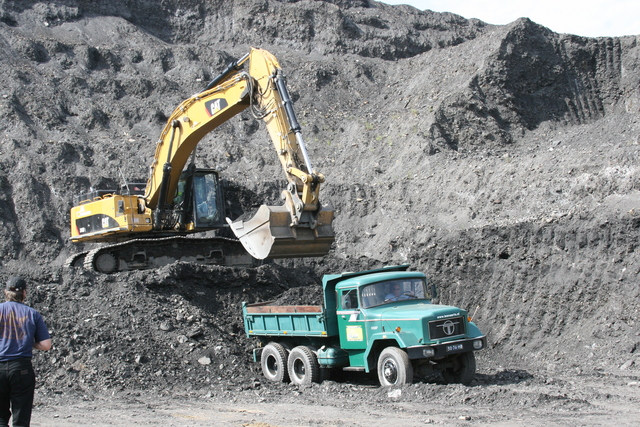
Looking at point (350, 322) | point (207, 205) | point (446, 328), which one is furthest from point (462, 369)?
point (207, 205)

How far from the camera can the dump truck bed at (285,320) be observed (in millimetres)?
10250

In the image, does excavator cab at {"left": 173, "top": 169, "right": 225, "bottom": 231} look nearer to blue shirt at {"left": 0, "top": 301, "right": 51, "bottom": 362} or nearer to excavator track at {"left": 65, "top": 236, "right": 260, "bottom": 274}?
excavator track at {"left": 65, "top": 236, "right": 260, "bottom": 274}

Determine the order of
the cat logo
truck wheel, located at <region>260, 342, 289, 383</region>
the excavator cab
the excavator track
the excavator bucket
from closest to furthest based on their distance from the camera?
the excavator bucket → truck wheel, located at <region>260, 342, 289, 383</region> → the cat logo → the excavator track → the excavator cab

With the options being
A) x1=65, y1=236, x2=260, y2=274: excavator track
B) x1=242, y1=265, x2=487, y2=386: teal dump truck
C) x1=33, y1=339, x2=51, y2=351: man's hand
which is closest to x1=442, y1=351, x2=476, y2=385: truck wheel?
x1=242, y1=265, x2=487, y2=386: teal dump truck

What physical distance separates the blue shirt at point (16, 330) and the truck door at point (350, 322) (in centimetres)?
515

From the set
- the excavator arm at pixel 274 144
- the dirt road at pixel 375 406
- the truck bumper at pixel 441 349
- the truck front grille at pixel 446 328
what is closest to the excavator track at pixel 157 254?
the excavator arm at pixel 274 144

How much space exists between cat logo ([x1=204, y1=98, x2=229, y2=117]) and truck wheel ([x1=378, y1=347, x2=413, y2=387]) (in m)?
6.16

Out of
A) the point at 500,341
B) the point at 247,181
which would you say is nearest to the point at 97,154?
the point at 247,181

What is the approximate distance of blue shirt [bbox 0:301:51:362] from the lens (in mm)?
5328

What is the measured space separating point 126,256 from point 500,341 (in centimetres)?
906

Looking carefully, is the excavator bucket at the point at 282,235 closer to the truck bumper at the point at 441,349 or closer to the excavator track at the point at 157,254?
the truck bumper at the point at 441,349

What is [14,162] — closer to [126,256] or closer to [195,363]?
[126,256]

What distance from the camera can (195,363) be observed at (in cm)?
1123

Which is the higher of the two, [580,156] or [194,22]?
[194,22]
